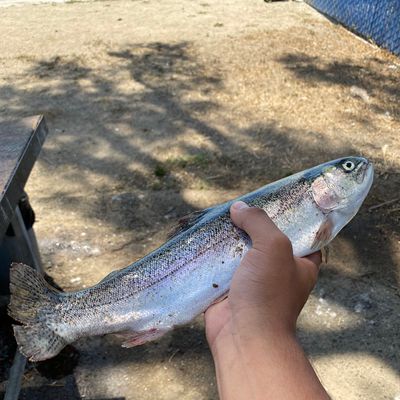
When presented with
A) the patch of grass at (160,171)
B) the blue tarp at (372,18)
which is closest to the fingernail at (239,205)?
the patch of grass at (160,171)

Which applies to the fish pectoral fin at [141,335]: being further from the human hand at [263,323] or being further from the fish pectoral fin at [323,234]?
the fish pectoral fin at [323,234]

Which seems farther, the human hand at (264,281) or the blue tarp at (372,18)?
the blue tarp at (372,18)

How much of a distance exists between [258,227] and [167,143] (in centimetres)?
424

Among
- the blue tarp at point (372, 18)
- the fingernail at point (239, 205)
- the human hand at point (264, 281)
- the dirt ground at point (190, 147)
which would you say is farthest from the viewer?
the blue tarp at point (372, 18)

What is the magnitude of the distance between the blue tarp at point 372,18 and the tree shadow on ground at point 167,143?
3.80ft

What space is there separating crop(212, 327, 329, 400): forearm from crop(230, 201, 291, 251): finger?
1.06 feet

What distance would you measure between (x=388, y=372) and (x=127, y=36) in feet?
26.0

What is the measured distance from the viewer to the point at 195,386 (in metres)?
3.50

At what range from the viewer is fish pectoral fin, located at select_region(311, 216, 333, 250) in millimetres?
2279

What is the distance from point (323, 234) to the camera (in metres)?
2.29

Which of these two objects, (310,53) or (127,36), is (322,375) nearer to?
(310,53)

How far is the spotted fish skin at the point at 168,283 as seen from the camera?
7.26 ft

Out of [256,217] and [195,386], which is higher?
[256,217]

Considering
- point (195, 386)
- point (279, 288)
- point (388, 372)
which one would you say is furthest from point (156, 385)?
point (279, 288)
